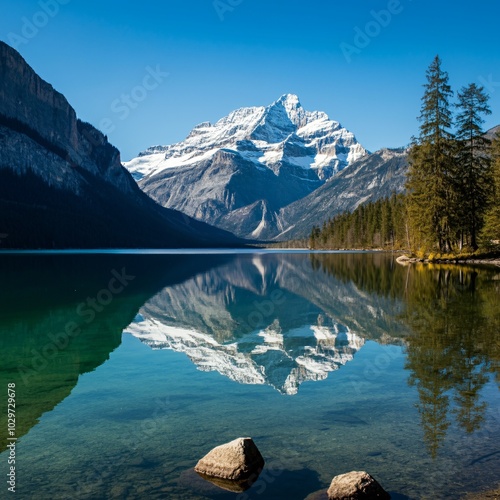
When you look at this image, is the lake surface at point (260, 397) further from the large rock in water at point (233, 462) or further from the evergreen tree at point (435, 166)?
the evergreen tree at point (435, 166)

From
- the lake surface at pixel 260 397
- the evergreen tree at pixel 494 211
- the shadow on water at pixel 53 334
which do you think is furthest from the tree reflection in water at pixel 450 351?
the evergreen tree at pixel 494 211

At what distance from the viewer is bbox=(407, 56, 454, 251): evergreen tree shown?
228 ft

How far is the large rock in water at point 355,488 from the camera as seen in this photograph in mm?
7992

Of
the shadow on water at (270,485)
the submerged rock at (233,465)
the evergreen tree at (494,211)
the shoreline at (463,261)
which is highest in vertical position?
the evergreen tree at (494,211)

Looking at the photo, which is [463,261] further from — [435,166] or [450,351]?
[450,351]

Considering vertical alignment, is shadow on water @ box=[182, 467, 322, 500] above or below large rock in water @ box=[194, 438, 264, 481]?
below

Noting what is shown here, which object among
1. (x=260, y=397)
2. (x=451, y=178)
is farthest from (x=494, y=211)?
(x=260, y=397)

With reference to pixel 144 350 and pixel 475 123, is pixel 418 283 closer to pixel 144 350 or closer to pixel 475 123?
pixel 144 350

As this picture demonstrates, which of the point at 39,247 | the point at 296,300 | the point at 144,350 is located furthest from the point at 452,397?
the point at 39,247

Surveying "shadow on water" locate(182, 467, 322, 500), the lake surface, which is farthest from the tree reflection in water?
"shadow on water" locate(182, 467, 322, 500)

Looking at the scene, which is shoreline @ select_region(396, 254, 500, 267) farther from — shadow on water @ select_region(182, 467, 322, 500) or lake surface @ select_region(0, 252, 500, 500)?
shadow on water @ select_region(182, 467, 322, 500)

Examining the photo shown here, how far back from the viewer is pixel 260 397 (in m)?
14.2

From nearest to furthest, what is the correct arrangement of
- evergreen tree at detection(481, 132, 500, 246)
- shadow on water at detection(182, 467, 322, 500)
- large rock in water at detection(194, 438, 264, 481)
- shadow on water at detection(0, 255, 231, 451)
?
shadow on water at detection(182, 467, 322, 500)
large rock in water at detection(194, 438, 264, 481)
shadow on water at detection(0, 255, 231, 451)
evergreen tree at detection(481, 132, 500, 246)

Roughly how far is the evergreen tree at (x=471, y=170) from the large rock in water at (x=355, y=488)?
226 ft
